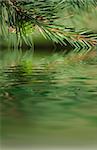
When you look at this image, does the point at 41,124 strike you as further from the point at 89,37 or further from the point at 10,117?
the point at 89,37

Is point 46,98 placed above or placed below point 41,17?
below

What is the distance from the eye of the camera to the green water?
0.69 meters

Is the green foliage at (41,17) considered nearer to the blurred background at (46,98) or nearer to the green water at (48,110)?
the blurred background at (46,98)

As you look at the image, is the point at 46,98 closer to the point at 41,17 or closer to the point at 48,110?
the point at 48,110

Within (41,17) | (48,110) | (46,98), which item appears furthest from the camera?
(41,17)

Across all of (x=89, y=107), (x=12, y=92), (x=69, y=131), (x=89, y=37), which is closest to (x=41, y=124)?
(x=69, y=131)

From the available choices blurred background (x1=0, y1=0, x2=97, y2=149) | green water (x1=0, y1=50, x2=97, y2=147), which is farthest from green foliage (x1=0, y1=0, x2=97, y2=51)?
green water (x1=0, y1=50, x2=97, y2=147)

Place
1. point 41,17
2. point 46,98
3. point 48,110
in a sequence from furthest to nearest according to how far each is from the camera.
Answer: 1. point 41,17
2. point 46,98
3. point 48,110

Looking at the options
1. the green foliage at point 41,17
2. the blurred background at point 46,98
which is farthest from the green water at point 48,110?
the green foliage at point 41,17

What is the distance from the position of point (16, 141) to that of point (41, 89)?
1.83 feet

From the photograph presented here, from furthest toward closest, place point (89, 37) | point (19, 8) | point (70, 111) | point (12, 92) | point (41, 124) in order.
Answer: point (89, 37) → point (19, 8) → point (12, 92) → point (70, 111) → point (41, 124)

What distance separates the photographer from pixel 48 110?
91 centimetres

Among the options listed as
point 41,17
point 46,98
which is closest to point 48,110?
point 46,98

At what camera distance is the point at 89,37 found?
1.89m
